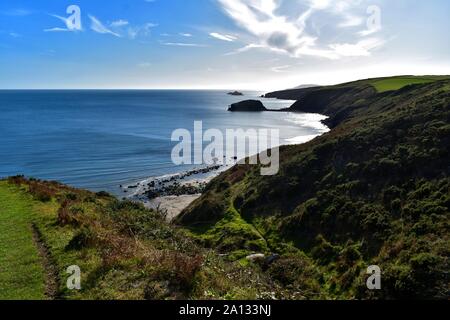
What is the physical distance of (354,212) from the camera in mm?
26141

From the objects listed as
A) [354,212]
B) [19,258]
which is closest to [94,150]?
[354,212]

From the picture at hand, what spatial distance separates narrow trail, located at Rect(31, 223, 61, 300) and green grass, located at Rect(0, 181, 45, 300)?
163 mm

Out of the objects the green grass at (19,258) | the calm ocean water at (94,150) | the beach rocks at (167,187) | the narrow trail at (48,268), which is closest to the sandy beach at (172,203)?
the beach rocks at (167,187)

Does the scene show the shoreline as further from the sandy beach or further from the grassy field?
the grassy field

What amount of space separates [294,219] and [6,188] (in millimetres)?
24497

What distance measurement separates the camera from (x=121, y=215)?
26.7 metres

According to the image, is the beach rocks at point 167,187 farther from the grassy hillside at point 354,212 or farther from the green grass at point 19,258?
the green grass at point 19,258

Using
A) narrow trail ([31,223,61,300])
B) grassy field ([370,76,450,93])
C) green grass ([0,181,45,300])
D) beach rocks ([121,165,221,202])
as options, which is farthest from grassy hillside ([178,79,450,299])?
grassy field ([370,76,450,93])

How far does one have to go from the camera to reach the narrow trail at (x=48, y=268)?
41.6ft

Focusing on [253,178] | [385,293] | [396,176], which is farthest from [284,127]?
[385,293]

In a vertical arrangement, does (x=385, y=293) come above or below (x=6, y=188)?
below

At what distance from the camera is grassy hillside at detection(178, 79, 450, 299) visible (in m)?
19.1

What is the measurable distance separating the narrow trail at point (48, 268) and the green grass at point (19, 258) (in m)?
0.16
